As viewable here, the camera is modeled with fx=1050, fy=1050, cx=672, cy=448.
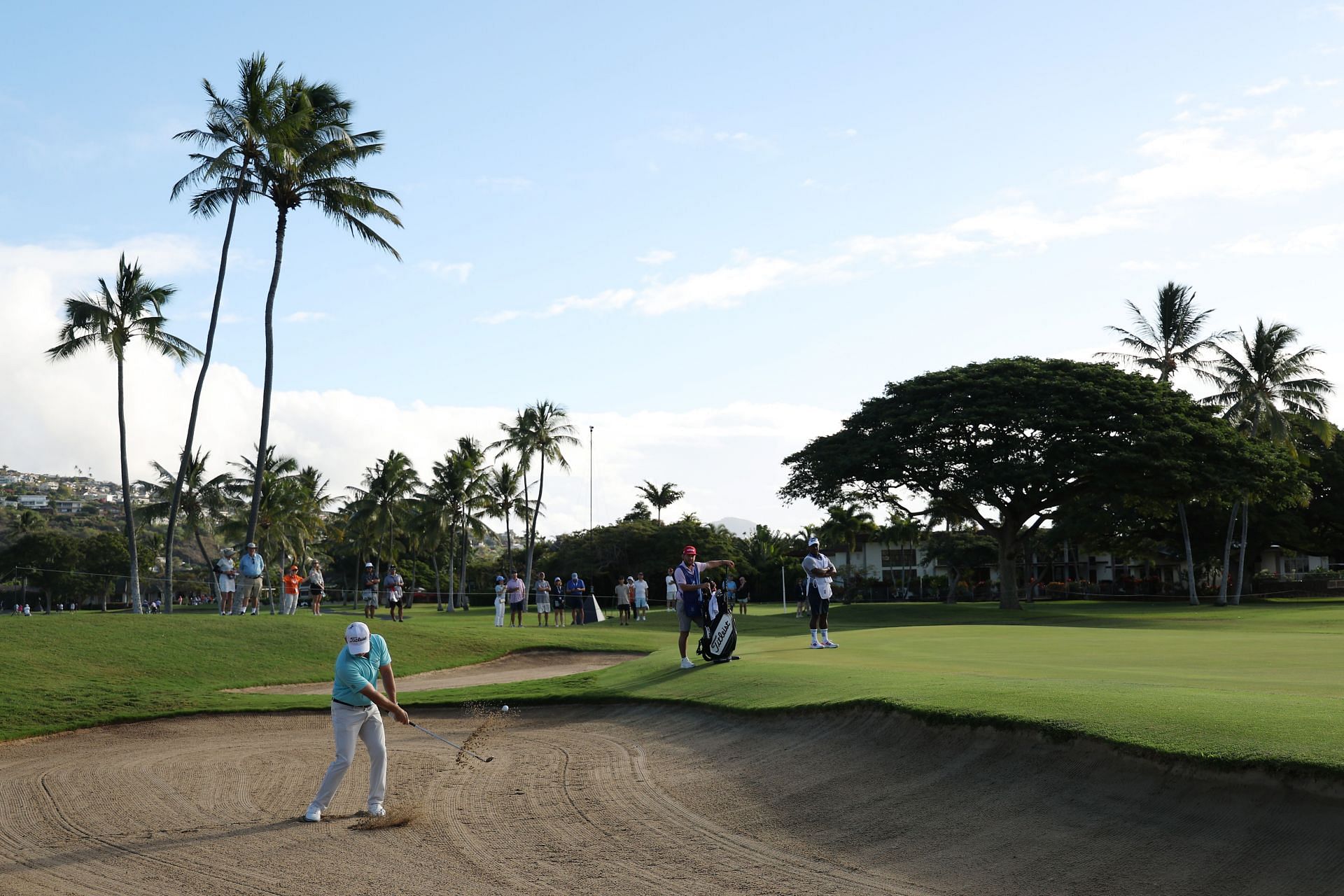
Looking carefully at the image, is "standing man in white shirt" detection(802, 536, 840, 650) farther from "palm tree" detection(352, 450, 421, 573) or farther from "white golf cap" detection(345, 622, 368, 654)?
"palm tree" detection(352, 450, 421, 573)

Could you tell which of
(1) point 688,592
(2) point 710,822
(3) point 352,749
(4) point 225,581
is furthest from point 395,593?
(2) point 710,822

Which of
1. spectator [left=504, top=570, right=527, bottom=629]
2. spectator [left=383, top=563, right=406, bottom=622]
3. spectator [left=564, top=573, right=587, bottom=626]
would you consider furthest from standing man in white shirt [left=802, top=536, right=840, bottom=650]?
spectator [left=564, top=573, right=587, bottom=626]

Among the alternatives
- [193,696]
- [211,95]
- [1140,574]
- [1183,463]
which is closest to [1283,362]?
[1183,463]

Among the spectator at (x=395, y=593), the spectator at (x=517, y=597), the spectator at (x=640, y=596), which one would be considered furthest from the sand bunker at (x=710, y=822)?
the spectator at (x=640, y=596)

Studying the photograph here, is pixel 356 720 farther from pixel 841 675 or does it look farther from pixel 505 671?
pixel 505 671

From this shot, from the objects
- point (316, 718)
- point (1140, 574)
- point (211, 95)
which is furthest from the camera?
point (1140, 574)

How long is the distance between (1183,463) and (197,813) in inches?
1713

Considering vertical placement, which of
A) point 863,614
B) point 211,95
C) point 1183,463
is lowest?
point 863,614

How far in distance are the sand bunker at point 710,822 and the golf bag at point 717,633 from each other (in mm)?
3884

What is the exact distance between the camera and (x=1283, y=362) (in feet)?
201

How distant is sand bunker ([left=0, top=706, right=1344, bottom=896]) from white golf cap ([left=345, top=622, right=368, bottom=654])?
5.13 feet

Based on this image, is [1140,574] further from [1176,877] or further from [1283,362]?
[1176,877]

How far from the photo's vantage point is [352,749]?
9781mm

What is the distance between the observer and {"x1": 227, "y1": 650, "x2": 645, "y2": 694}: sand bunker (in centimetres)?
2111
